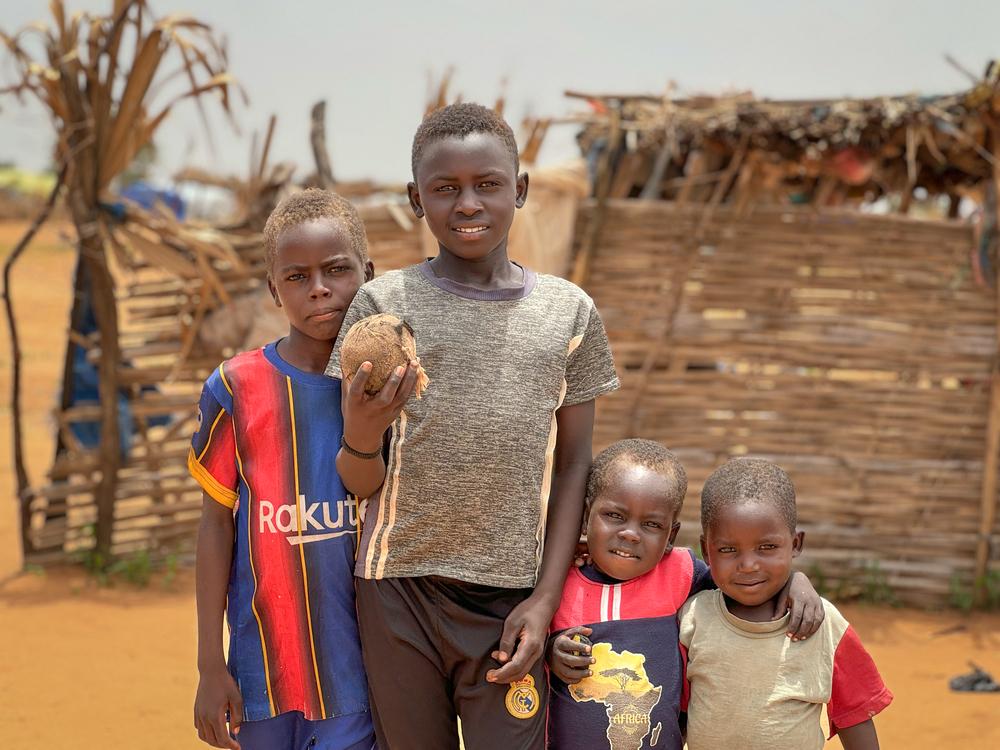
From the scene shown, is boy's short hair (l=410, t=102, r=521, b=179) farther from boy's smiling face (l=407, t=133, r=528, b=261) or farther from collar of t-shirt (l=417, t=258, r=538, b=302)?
collar of t-shirt (l=417, t=258, r=538, b=302)

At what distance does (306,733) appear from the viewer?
6.91ft

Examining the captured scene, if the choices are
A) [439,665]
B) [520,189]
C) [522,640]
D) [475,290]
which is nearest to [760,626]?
[522,640]

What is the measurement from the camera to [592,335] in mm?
2043

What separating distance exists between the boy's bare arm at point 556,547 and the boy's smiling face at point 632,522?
0.25ft

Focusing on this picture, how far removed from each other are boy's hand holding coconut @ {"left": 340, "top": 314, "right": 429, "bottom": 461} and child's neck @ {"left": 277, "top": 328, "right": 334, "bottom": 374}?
32 cm

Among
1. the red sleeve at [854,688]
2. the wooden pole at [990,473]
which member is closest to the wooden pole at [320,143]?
the wooden pole at [990,473]

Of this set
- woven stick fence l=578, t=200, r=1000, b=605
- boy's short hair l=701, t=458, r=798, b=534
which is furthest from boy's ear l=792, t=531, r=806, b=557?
woven stick fence l=578, t=200, r=1000, b=605

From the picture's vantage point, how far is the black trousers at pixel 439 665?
1922mm

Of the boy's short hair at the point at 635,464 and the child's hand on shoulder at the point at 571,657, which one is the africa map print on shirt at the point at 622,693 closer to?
the child's hand on shoulder at the point at 571,657

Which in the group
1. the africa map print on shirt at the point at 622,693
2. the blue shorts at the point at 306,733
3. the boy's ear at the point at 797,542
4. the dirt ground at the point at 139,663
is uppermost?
the boy's ear at the point at 797,542

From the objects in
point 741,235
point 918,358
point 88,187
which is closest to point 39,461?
point 88,187

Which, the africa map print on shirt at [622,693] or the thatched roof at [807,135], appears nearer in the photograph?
the africa map print on shirt at [622,693]

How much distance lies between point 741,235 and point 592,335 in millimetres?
3852

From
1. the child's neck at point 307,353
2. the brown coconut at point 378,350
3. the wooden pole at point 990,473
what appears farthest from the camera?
the wooden pole at point 990,473
